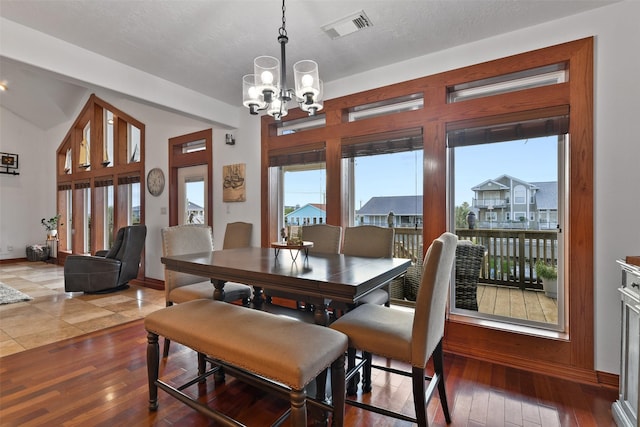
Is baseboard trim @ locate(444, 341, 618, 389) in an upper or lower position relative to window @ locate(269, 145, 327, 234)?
Answer: lower

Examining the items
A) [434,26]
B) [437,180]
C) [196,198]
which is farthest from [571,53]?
[196,198]

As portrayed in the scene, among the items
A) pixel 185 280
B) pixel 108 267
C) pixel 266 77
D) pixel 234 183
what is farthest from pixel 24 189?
pixel 266 77

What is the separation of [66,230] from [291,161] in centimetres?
720

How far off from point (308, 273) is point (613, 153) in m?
2.27

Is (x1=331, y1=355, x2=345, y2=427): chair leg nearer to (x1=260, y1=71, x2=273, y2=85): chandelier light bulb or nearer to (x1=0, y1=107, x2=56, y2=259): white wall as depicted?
(x1=260, y1=71, x2=273, y2=85): chandelier light bulb

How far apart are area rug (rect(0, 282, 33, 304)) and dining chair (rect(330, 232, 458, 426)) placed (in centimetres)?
490

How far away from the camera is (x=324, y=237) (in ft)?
9.62

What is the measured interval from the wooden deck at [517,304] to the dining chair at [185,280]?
2160 millimetres

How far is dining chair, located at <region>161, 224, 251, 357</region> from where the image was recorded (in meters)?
2.55

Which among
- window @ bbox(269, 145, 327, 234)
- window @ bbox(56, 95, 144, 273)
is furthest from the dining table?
window @ bbox(56, 95, 144, 273)

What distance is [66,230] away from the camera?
25.0 feet

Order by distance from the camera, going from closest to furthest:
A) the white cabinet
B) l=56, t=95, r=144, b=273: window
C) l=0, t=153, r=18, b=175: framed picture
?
the white cabinet, l=56, t=95, r=144, b=273: window, l=0, t=153, r=18, b=175: framed picture

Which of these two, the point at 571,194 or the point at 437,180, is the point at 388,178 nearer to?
the point at 437,180

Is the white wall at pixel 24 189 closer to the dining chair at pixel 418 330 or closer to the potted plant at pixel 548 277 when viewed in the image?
the dining chair at pixel 418 330
